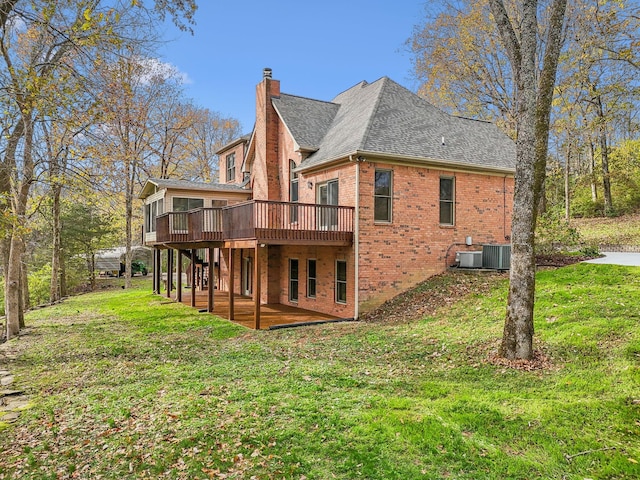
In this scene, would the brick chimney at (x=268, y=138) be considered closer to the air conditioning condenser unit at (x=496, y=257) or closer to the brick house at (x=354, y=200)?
the brick house at (x=354, y=200)

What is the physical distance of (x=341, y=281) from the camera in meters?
14.4

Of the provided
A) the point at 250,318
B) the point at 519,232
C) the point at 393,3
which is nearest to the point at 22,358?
the point at 250,318

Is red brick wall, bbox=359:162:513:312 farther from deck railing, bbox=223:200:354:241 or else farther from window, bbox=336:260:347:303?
window, bbox=336:260:347:303

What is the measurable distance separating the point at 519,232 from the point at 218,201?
15341 millimetres

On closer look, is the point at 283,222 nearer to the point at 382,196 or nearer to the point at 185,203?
the point at 382,196

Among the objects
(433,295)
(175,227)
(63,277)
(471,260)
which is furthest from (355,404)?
(63,277)

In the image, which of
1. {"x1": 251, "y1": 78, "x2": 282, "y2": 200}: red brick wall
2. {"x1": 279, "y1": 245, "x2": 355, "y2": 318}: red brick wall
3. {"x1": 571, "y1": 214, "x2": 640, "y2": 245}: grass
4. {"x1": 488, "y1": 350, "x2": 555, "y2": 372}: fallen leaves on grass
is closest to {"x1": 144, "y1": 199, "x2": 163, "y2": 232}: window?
{"x1": 251, "y1": 78, "x2": 282, "y2": 200}: red brick wall

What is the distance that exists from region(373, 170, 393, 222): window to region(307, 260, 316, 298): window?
11.3ft

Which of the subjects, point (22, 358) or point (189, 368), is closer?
point (189, 368)

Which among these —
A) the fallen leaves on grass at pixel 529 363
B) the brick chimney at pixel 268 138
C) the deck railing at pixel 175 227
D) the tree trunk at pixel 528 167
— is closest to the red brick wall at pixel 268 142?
the brick chimney at pixel 268 138

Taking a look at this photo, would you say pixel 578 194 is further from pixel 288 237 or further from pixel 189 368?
pixel 189 368

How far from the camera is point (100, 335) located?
1227 centimetres

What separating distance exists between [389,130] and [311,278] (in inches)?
237

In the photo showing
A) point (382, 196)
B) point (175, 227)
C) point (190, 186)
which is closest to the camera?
point (382, 196)
